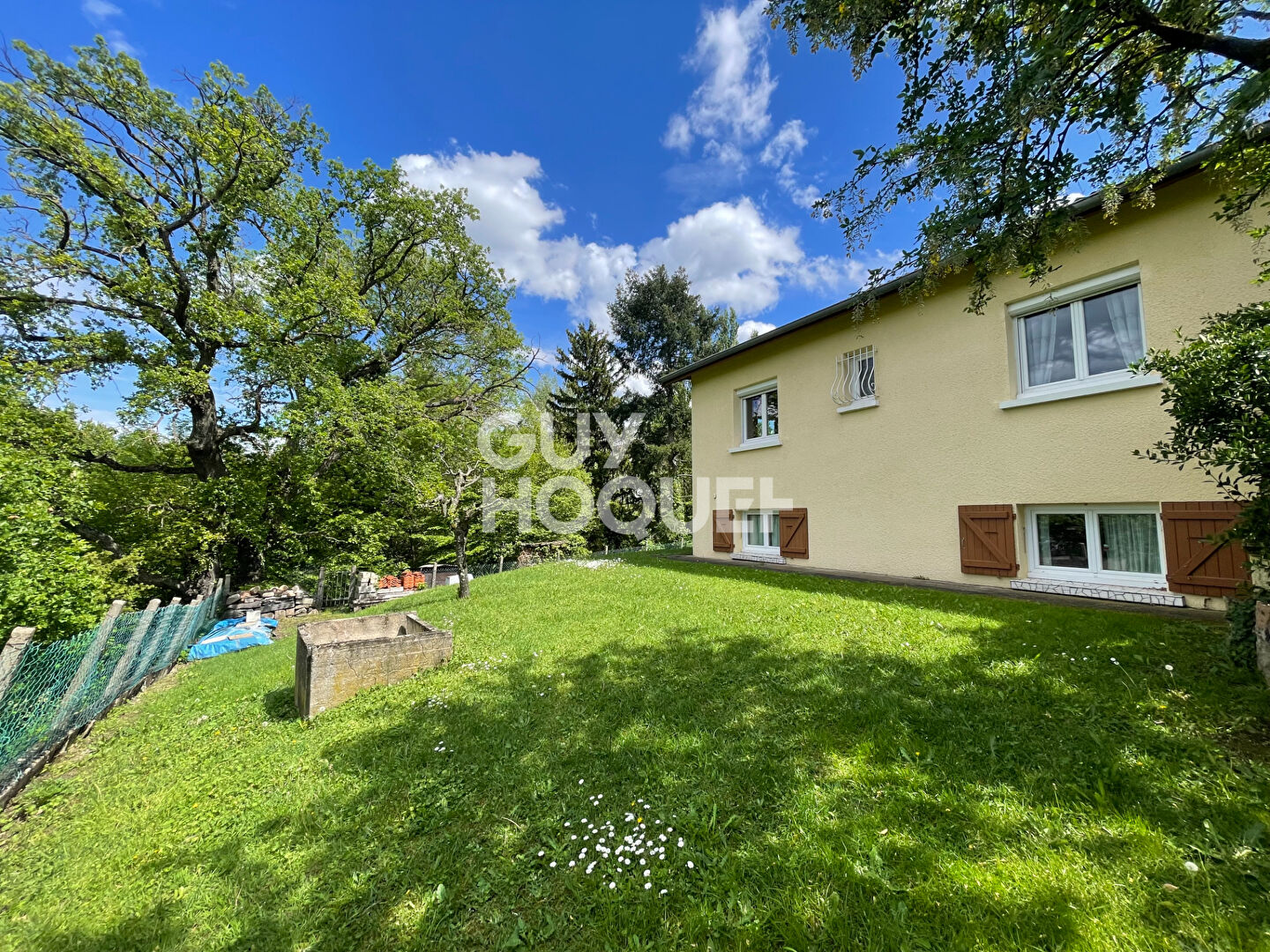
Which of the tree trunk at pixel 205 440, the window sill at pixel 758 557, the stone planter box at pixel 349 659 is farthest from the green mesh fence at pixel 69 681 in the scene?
the window sill at pixel 758 557

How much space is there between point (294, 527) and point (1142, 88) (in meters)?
17.3

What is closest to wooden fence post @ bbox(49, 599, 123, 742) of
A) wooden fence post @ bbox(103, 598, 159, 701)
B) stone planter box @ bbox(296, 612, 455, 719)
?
wooden fence post @ bbox(103, 598, 159, 701)

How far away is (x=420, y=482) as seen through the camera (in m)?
12.3

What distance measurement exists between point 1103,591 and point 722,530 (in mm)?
6399

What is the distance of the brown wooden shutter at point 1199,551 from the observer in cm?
444

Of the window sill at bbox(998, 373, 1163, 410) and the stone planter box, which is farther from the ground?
the window sill at bbox(998, 373, 1163, 410)

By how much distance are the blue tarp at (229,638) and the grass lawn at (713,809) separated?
5160 millimetres

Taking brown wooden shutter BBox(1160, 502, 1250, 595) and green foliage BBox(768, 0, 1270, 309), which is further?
brown wooden shutter BBox(1160, 502, 1250, 595)

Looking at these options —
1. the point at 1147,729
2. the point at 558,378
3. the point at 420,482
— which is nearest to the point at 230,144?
the point at 420,482

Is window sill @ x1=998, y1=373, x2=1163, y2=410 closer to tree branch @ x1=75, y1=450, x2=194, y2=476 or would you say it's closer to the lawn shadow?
the lawn shadow

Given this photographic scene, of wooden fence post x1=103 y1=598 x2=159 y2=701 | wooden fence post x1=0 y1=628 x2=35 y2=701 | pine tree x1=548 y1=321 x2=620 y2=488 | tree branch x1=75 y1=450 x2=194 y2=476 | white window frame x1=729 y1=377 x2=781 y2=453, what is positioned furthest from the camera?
pine tree x1=548 y1=321 x2=620 y2=488

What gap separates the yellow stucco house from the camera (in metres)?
4.73

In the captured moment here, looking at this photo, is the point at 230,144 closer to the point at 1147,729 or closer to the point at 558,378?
the point at 558,378

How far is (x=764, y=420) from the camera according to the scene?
33.4 feet
